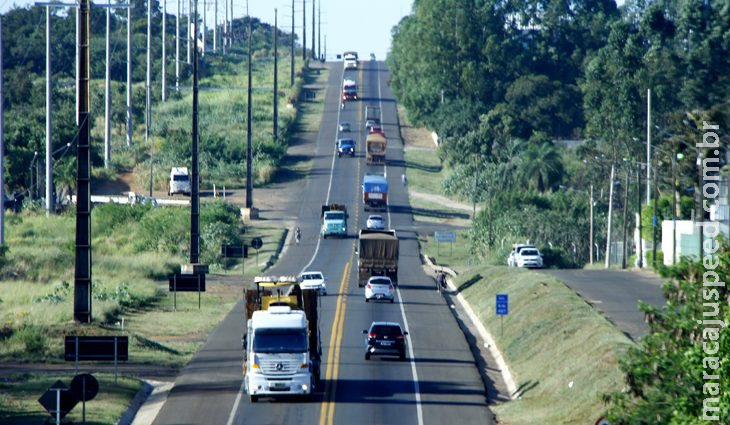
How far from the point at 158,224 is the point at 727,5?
78224 millimetres

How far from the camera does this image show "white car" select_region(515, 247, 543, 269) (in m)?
90.9

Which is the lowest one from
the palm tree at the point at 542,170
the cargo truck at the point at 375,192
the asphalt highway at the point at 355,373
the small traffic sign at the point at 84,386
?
the asphalt highway at the point at 355,373

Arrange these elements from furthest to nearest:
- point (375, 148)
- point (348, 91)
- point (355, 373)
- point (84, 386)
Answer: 1. point (348, 91)
2. point (375, 148)
3. point (355, 373)
4. point (84, 386)

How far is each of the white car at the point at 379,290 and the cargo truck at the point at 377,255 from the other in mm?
6613

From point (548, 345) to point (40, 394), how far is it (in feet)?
64.0

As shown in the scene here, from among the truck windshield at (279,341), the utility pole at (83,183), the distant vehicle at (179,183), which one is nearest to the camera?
the truck windshield at (279,341)

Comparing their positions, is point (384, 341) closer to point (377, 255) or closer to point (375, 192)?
point (377, 255)

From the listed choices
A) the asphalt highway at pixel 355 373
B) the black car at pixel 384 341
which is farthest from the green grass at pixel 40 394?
the black car at pixel 384 341

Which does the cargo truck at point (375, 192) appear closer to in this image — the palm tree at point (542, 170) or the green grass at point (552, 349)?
the palm tree at point (542, 170)

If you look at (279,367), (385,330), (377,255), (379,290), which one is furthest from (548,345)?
(377,255)

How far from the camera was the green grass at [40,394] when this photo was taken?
122 ft

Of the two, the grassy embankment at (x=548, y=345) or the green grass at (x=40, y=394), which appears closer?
the green grass at (x=40, y=394)

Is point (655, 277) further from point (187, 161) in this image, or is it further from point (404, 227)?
point (187, 161)

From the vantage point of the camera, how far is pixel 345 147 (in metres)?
152
